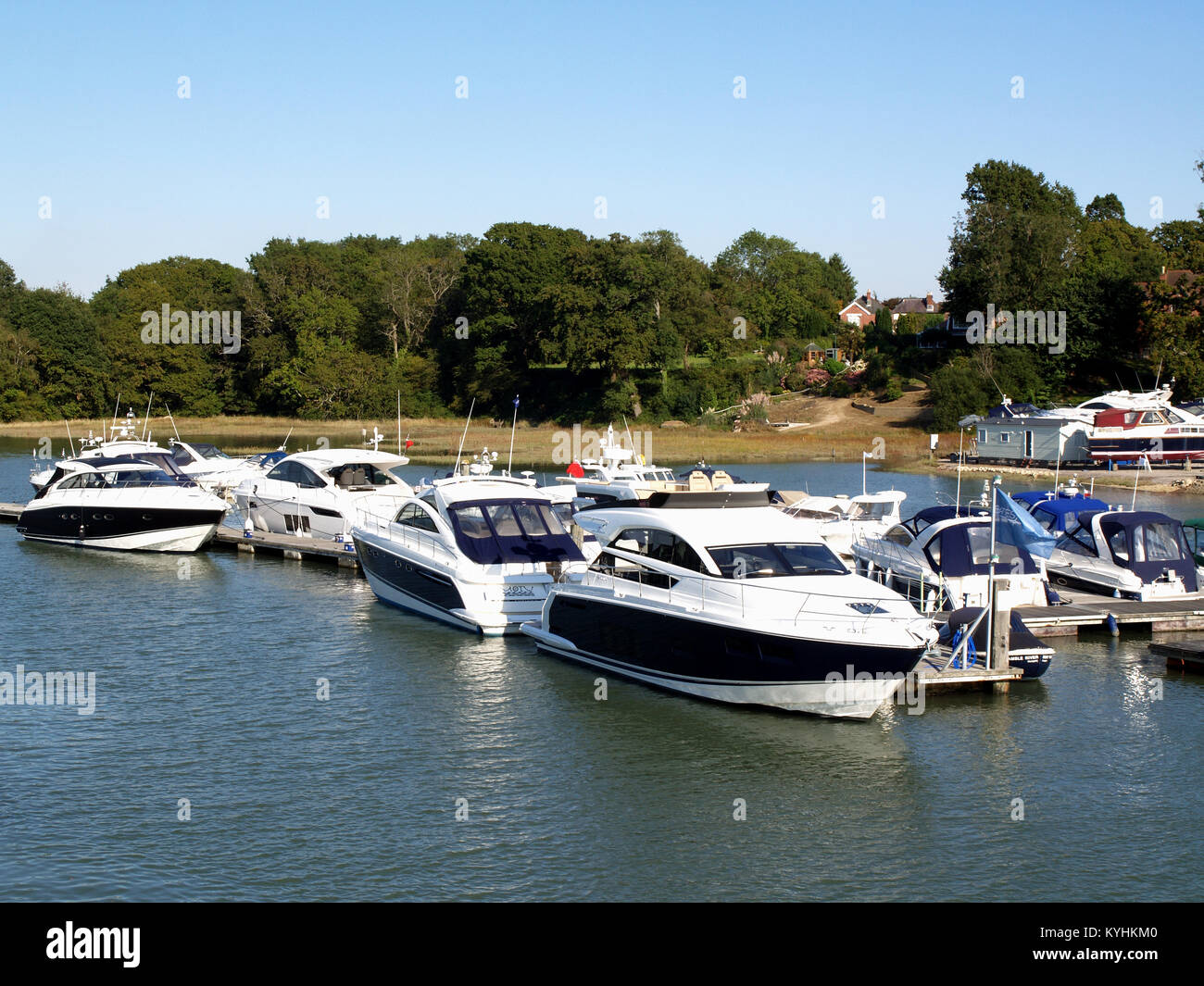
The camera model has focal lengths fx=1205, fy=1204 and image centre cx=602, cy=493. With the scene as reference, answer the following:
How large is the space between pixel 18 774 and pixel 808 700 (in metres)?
11.3

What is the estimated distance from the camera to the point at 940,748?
17.6 meters

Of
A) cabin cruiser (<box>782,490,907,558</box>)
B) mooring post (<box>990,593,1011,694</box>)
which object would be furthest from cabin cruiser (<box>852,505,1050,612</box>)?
cabin cruiser (<box>782,490,907,558</box>)

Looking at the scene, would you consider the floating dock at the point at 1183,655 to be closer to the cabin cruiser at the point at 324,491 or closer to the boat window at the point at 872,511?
the boat window at the point at 872,511

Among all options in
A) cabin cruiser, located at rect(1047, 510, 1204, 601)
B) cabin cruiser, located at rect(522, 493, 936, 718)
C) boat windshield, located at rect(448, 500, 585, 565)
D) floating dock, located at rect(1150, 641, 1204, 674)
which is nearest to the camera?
cabin cruiser, located at rect(522, 493, 936, 718)

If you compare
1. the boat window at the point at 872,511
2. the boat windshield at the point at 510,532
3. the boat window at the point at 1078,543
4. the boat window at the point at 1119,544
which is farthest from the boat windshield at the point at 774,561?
the boat window at the point at 872,511

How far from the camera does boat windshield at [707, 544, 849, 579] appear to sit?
19156 millimetres

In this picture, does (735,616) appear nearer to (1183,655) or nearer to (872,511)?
(1183,655)

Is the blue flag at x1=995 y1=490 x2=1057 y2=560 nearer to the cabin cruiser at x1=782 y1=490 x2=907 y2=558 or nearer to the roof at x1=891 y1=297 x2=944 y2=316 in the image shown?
the cabin cruiser at x1=782 y1=490 x2=907 y2=558

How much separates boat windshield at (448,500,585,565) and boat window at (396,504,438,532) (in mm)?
869

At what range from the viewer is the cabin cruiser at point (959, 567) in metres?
24.1

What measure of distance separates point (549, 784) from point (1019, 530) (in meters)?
11.8

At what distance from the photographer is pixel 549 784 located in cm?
1622

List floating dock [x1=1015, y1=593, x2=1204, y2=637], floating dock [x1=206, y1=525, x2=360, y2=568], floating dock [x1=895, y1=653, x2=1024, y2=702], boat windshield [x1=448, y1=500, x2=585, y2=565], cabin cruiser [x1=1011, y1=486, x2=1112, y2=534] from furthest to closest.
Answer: floating dock [x1=206, y1=525, x2=360, y2=568] < cabin cruiser [x1=1011, y1=486, x2=1112, y2=534] < boat windshield [x1=448, y1=500, x2=585, y2=565] < floating dock [x1=1015, y1=593, x2=1204, y2=637] < floating dock [x1=895, y1=653, x2=1024, y2=702]

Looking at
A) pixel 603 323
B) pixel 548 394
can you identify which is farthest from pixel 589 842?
pixel 548 394
